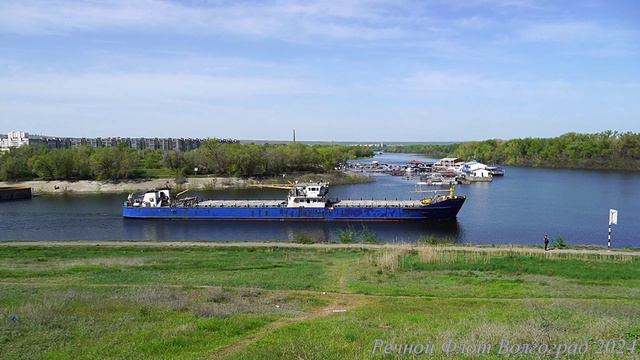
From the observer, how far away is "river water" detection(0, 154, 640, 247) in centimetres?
5478

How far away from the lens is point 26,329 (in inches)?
583

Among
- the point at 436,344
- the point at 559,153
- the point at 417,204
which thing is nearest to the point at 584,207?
the point at 417,204

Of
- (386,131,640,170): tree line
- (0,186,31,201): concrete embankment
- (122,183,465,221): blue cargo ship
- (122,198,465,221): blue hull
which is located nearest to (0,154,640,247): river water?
(122,198,465,221): blue hull

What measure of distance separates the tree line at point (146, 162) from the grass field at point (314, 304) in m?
83.1

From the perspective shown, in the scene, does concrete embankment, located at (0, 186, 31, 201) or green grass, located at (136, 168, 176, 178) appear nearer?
concrete embankment, located at (0, 186, 31, 201)

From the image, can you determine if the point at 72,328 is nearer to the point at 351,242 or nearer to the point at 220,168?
the point at 351,242

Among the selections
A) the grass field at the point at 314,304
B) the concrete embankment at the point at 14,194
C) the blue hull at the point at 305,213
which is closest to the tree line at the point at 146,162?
the concrete embankment at the point at 14,194

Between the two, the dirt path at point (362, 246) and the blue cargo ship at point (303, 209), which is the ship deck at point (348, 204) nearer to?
the blue cargo ship at point (303, 209)

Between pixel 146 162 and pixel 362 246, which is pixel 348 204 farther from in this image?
pixel 146 162

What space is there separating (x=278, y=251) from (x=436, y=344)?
88.2 feet

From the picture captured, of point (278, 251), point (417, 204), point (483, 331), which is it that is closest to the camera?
point (483, 331)

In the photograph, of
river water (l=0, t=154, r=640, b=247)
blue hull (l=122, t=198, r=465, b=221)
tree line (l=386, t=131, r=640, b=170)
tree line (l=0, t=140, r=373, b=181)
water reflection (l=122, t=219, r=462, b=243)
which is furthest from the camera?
tree line (l=386, t=131, r=640, b=170)

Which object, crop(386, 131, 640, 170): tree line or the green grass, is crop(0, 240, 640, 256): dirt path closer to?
the green grass

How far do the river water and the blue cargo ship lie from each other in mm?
1435
